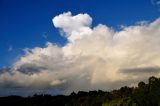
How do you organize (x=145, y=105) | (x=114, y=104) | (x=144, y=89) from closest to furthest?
1. (x=145, y=105)
2. (x=144, y=89)
3. (x=114, y=104)

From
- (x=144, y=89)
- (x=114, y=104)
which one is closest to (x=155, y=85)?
(x=144, y=89)

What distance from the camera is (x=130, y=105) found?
6609 inches

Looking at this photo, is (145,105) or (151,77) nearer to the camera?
(145,105)

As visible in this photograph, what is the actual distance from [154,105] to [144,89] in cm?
1317

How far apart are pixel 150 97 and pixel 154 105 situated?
400cm

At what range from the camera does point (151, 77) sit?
180500mm

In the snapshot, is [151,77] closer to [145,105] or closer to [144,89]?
[144,89]

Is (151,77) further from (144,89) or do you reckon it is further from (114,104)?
(114,104)

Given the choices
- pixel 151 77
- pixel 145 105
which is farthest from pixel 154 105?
pixel 151 77

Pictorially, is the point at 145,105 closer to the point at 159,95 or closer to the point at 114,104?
the point at 159,95

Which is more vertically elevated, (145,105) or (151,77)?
(151,77)

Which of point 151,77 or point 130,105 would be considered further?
point 151,77

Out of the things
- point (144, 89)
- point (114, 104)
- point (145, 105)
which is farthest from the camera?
point (114, 104)

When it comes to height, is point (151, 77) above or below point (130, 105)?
above
